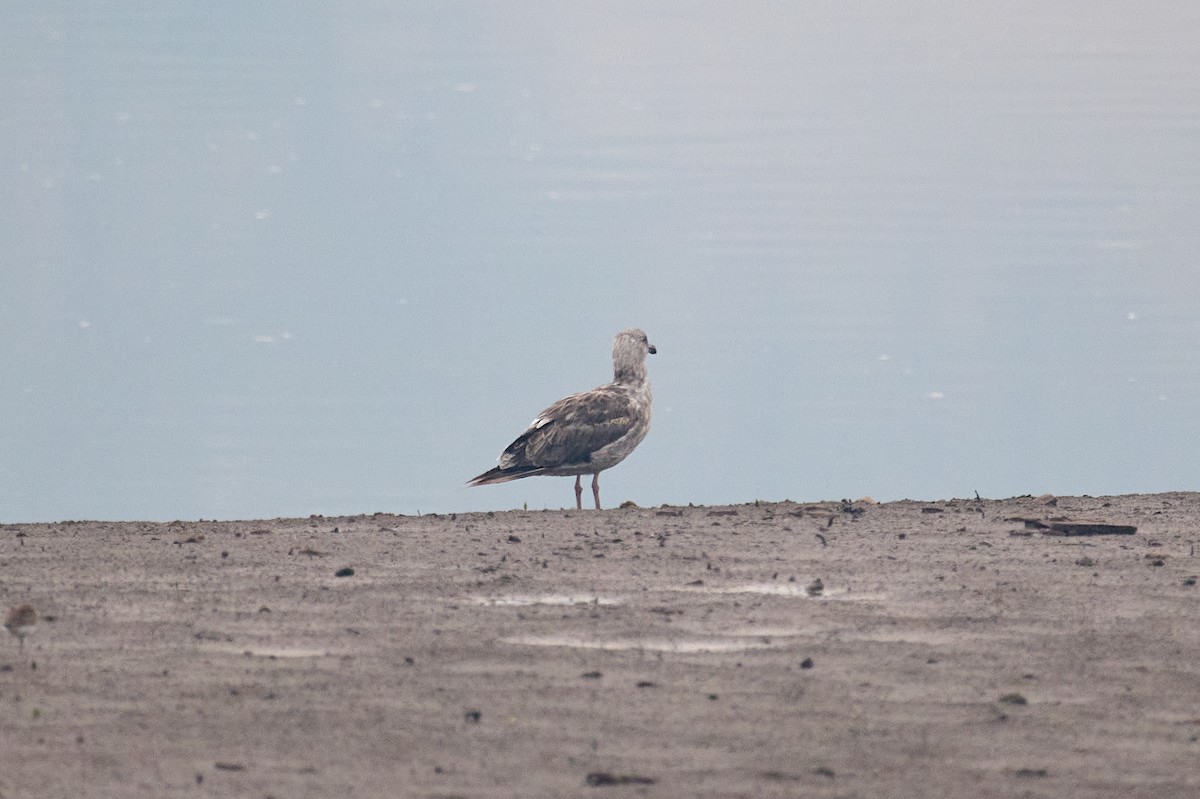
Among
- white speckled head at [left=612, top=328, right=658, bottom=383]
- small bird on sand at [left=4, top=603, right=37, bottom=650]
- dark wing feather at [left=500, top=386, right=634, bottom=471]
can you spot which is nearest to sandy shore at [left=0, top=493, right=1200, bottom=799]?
small bird on sand at [left=4, top=603, right=37, bottom=650]

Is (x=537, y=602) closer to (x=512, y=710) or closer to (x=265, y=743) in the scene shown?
(x=512, y=710)

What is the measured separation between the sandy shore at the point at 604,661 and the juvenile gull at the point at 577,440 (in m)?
3.28

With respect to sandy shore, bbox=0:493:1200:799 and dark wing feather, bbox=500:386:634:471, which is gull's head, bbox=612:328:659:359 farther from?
sandy shore, bbox=0:493:1200:799

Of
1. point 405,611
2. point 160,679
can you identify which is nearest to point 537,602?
point 405,611

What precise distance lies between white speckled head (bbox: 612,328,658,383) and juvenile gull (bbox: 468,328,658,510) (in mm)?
632

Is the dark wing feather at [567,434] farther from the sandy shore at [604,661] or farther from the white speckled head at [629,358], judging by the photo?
the sandy shore at [604,661]

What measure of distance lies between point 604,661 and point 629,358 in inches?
339

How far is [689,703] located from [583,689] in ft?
1.79

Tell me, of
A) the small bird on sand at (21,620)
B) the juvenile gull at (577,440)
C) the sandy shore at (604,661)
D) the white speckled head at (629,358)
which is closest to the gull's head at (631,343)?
the white speckled head at (629,358)

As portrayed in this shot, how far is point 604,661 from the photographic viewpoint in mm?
9211

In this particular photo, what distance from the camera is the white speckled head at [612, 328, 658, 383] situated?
17.6m

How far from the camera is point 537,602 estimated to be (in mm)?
10453

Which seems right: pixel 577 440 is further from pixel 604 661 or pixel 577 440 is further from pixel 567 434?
pixel 604 661

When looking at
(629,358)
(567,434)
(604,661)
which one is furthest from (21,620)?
(629,358)
